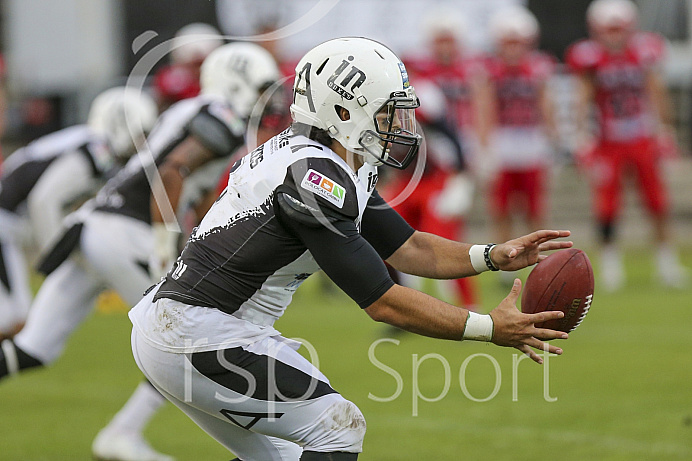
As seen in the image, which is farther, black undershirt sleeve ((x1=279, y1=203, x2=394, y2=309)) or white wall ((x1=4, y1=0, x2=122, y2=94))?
white wall ((x1=4, y1=0, x2=122, y2=94))

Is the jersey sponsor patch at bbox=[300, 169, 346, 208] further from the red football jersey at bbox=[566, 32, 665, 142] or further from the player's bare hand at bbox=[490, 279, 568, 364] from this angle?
the red football jersey at bbox=[566, 32, 665, 142]

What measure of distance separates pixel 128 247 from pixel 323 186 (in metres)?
2.08

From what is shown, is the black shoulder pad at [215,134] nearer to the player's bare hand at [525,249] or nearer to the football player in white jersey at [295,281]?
the football player in white jersey at [295,281]

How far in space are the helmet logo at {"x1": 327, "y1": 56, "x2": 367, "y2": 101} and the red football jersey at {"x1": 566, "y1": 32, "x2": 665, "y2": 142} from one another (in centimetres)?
685

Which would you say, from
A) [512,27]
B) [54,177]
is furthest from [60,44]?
[54,177]

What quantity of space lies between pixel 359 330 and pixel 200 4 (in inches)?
366

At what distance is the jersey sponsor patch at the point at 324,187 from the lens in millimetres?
2818

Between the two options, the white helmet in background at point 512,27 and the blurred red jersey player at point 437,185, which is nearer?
the blurred red jersey player at point 437,185

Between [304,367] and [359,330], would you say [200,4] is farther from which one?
[304,367]

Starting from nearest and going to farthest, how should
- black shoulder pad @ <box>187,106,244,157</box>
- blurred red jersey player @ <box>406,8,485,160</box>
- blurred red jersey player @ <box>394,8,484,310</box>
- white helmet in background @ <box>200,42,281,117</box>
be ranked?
black shoulder pad @ <box>187,106,244,157</box> → white helmet in background @ <box>200,42,281,117</box> → blurred red jersey player @ <box>394,8,484,310</box> → blurred red jersey player @ <box>406,8,485,160</box>

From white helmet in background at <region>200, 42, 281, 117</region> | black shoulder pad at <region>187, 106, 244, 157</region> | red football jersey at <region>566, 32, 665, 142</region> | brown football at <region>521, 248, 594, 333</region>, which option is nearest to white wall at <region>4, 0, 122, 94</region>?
red football jersey at <region>566, 32, 665, 142</region>

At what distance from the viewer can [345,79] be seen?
9.87ft

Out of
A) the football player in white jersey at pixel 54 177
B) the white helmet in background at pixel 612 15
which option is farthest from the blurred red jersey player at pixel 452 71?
the football player in white jersey at pixel 54 177

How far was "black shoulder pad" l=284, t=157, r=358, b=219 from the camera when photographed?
2816 millimetres
